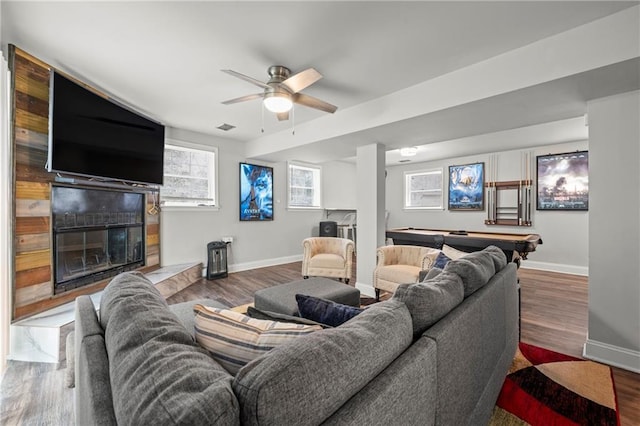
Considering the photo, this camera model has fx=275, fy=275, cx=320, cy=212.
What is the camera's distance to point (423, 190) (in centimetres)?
696

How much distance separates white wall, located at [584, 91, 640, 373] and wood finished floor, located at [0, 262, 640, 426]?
0.22 m

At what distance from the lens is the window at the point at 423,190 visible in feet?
22.0

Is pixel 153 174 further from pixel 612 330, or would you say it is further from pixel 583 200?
pixel 583 200

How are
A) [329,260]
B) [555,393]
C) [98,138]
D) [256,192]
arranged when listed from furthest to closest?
[256,192]
[329,260]
[98,138]
[555,393]

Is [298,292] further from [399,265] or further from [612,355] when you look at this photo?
[612,355]

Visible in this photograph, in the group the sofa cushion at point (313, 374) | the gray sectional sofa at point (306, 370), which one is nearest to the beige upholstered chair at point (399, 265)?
the gray sectional sofa at point (306, 370)

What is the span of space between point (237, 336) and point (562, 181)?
20.7ft

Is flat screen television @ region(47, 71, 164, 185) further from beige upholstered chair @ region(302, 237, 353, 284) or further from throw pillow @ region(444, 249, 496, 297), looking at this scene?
throw pillow @ region(444, 249, 496, 297)

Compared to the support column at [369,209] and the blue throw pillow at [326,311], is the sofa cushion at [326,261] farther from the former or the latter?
the blue throw pillow at [326,311]

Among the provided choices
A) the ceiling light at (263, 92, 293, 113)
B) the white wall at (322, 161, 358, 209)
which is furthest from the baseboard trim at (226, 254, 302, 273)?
the ceiling light at (263, 92, 293, 113)

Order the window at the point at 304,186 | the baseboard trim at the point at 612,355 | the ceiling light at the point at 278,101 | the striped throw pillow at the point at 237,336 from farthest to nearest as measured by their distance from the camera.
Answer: the window at the point at 304,186 < the ceiling light at the point at 278,101 < the baseboard trim at the point at 612,355 < the striped throw pillow at the point at 237,336

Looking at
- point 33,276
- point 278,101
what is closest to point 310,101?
point 278,101

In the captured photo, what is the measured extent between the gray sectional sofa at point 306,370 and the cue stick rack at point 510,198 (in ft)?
16.8

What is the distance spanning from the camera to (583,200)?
15.8ft
